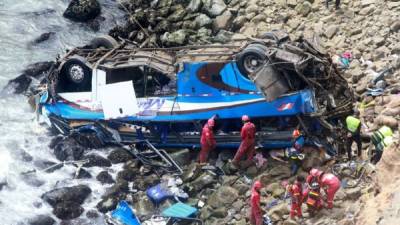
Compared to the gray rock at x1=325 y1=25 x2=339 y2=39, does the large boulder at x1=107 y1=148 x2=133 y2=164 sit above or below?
below

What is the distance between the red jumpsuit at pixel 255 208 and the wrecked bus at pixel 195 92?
2152 millimetres

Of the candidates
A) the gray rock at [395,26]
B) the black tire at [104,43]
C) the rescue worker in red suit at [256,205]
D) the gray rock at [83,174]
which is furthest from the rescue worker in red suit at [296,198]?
the black tire at [104,43]

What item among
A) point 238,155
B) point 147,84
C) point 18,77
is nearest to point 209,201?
point 238,155

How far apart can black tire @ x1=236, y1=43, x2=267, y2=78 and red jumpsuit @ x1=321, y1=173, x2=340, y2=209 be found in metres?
2.82

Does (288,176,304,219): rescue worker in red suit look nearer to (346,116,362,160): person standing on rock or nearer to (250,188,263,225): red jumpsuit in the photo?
(250,188,263,225): red jumpsuit

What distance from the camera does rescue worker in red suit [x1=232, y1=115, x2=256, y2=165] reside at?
12.2 metres

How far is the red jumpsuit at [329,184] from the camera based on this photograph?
33.6 feet

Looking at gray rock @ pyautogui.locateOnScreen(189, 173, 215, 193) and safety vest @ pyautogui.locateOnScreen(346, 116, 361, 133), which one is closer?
safety vest @ pyautogui.locateOnScreen(346, 116, 361, 133)

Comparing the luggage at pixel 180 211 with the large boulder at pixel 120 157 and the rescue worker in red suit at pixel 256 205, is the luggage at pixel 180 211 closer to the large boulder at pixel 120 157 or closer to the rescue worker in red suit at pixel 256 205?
the rescue worker in red suit at pixel 256 205

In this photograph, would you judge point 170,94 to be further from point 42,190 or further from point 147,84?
point 42,190

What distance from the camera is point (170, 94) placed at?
1320 cm

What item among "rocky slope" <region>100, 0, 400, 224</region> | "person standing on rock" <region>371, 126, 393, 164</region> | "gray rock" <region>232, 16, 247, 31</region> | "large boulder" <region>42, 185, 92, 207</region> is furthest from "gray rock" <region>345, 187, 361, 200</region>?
"gray rock" <region>232, 16, 247, 31</region>

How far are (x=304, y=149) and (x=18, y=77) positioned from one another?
844cm

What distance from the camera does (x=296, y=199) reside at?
10359 millimetres
